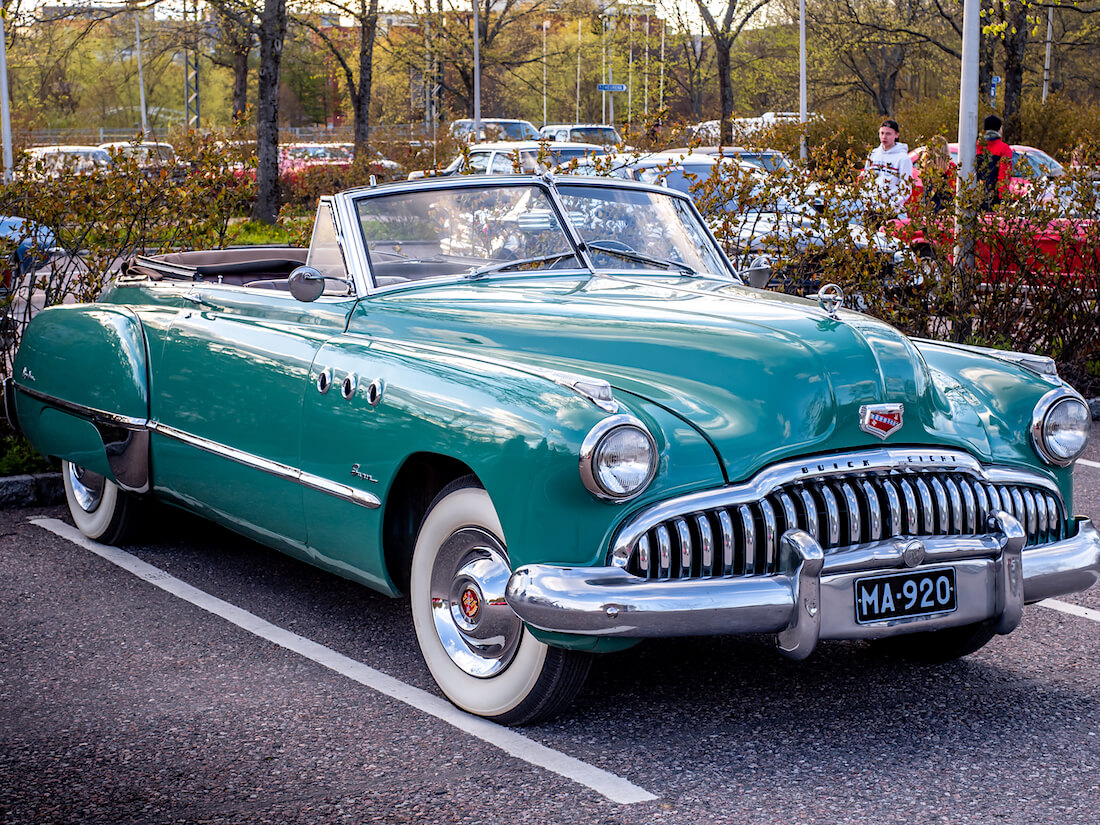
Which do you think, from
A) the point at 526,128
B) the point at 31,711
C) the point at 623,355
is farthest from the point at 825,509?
the point at 526,128

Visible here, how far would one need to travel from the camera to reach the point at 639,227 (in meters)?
5.38

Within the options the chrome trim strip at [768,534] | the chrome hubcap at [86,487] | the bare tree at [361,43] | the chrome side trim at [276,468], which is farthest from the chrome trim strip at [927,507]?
the bare tree at [361,43]

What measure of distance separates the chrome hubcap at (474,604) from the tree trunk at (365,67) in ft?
79.2

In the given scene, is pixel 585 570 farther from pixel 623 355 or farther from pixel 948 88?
pixel 948 88

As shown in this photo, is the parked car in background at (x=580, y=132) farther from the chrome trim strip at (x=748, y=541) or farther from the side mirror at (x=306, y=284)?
the chrome trim strip at (x=748, y=541)

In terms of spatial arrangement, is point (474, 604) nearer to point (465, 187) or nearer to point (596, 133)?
point (465, 187)

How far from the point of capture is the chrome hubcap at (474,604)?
3.87 m

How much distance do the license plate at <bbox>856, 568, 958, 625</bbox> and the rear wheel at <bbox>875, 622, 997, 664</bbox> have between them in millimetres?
686

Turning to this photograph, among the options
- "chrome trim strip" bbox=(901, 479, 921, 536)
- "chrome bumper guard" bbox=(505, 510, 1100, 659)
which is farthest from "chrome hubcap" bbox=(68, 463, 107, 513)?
"chrome trim strip" bbox=(901, 479, 921, 536)

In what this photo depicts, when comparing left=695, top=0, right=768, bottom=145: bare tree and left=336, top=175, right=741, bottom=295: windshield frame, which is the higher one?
left=695, top=0, right=768, bottom=145: bare tree

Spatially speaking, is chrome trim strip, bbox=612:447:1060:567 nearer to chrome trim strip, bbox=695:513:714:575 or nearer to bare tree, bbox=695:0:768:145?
chrome trim strip, bbox=695:513:714:575

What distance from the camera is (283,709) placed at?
161 inches

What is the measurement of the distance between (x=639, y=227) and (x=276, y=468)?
5.76ft

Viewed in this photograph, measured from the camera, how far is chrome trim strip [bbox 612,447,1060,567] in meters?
3.52
